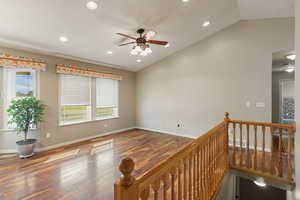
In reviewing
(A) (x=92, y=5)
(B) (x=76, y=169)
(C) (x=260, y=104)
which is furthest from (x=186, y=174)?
(C) (x=260, y=104)

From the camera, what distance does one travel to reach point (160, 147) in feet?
13.0

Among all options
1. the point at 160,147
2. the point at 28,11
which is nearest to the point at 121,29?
the point at 28,11

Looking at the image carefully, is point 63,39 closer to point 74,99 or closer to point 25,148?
point 74,99

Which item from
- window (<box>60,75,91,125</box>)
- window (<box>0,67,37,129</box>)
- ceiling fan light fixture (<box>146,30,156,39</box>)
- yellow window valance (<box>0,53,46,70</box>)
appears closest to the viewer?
ceiling fan light fixture (<box>146,30,156,39</box>)

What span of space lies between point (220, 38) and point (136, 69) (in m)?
3.36

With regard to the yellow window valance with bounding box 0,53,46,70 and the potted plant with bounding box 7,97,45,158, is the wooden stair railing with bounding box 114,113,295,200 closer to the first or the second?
the potted plant with bounding box 7,97,45,158

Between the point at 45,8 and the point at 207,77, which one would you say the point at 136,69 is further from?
the point at 45,8

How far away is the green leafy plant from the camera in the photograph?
3135 millimetres

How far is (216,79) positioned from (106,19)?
3.42m

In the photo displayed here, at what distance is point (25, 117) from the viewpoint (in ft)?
10.6

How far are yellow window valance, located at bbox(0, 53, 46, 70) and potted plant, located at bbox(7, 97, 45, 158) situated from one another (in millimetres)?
806

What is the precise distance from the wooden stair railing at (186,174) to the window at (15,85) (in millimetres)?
3900

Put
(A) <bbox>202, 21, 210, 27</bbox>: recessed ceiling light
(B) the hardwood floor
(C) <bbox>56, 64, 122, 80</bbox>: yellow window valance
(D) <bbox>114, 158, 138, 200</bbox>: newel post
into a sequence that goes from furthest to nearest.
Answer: (C) <bbox>56, 64, 122, 80</bbox>: yellow window valance
(A) <bbox>202, 21, 210, 27</bbox>: recessed ceiling light
(B) the hardwood floor
(D) <bbox>114, 158, 138, 200</bbox>: newel post

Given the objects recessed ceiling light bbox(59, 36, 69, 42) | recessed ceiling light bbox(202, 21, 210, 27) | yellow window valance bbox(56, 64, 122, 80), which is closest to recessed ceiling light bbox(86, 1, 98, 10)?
recessed ceiling light bbox(59, 36, 69, 42)
